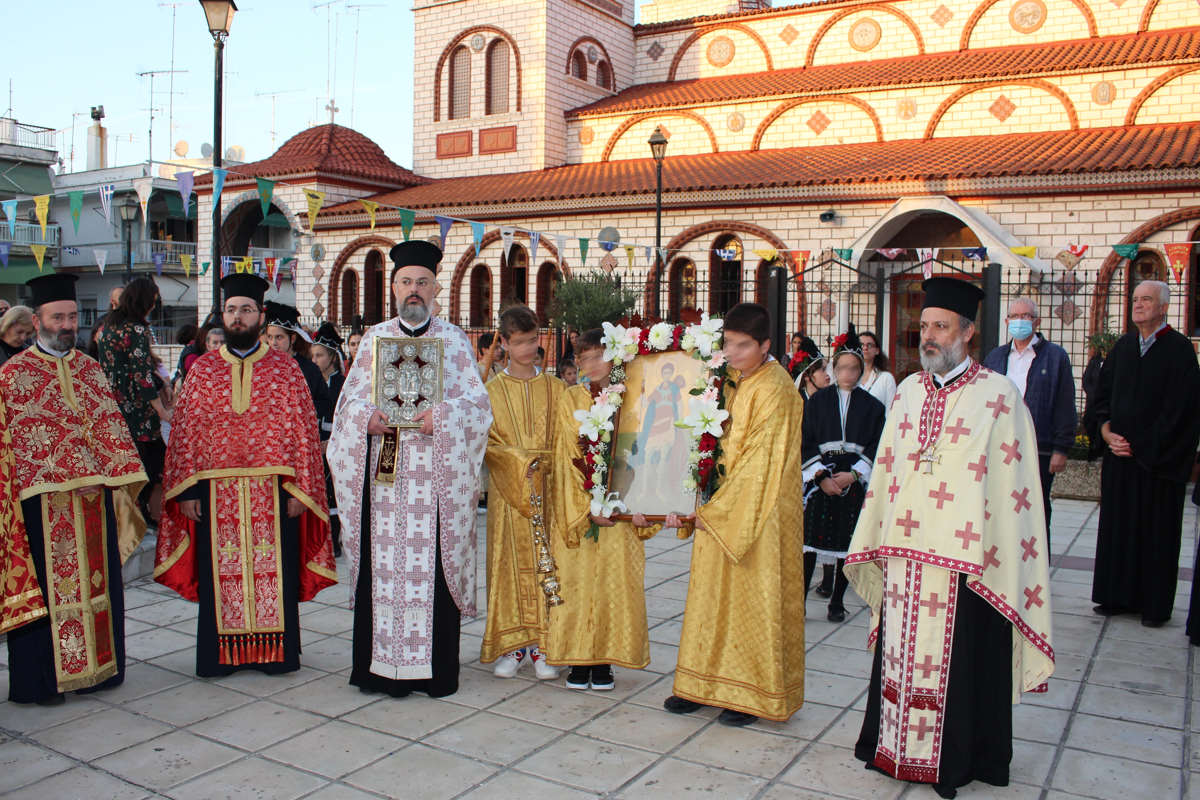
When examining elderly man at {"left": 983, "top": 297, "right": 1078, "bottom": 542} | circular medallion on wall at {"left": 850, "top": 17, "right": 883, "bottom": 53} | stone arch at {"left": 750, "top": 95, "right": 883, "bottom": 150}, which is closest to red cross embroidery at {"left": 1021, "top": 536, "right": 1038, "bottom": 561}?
elderly man at {"left": 983, "top": 297, "right": 1078, "bottom": 542}

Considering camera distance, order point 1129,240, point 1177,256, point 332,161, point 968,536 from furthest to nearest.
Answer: point 332,161 < point 1129,240 < point 1177,256 < point 968,536

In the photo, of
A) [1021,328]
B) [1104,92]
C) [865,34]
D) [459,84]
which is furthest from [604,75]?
[1021,328]

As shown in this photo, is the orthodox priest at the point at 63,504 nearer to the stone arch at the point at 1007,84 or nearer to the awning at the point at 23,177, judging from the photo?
the stone arch at the point at 1007,84

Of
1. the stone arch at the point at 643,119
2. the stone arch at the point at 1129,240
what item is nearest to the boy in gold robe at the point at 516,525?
the stone arch at the point at 1129,240

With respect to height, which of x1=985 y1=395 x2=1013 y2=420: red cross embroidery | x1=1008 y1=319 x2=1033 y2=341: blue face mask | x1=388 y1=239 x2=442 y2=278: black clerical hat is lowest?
x1=985 y1=395 x2=1013 y2=420: red cross embroidery

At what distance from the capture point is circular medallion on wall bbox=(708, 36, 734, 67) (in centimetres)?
2509


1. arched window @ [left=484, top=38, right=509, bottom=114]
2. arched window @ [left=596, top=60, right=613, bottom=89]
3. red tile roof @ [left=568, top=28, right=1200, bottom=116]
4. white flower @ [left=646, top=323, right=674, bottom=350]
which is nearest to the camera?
white flower @ [left=646, top=323, right=674, bottom=350]

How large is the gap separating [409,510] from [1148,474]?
4818 millimetres

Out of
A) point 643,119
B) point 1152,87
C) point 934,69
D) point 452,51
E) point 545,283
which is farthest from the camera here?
A: point 452,51

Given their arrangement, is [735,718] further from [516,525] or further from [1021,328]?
[1021,328]

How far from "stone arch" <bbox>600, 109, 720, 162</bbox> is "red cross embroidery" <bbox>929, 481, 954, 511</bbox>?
20.5 m

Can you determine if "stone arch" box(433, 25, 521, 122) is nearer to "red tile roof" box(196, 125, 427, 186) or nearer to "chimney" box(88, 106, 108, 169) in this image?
"red tile roof" box(196, 125, 427, 186)

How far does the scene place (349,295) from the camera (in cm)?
2545

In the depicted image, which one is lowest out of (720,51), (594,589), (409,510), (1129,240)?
(594,589)
